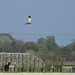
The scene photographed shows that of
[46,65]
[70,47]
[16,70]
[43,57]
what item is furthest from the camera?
[70,47]

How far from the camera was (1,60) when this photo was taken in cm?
4609

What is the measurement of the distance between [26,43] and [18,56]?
43289 millimetres

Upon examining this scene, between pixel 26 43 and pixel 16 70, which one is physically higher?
pixel 26 43

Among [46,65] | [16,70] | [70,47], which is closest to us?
[16,70]

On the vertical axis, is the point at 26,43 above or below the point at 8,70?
above

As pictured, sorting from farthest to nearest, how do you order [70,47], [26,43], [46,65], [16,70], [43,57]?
1. [26,43]
2. [70,47]
3. [43,57]
4. [46,65]
5. [16,70]

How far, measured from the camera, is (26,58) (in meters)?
45.9

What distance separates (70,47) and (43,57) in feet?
123

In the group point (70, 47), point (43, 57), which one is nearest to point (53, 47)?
point (70, 47)

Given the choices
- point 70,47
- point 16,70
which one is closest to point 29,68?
point 16,70

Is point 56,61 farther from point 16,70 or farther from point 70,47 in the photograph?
point 70,47

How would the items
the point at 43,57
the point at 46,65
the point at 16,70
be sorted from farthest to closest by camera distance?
the point at 43,57
the point at 46,65
the point at 16,70

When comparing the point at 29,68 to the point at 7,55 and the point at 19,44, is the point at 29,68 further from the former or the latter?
the point at 19,44

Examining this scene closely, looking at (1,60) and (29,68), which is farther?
(1,60)
